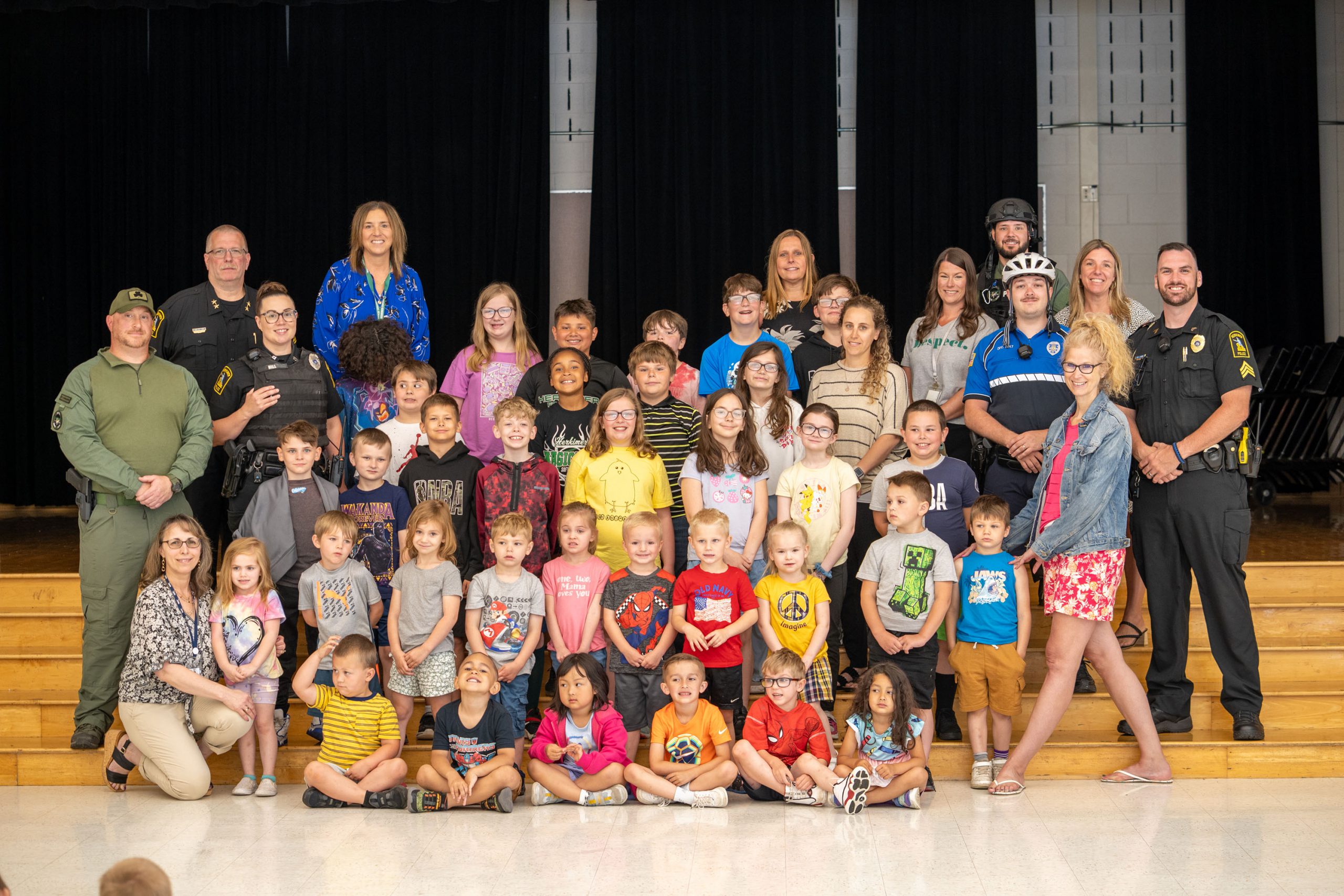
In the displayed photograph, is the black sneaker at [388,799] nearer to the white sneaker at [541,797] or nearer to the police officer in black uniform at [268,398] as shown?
the white sneaker at [541,797]

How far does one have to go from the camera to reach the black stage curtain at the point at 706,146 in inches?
332

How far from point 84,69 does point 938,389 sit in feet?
21.8

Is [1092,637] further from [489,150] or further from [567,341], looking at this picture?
[489,150]

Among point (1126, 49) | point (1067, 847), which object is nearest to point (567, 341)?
point (1067, 847)

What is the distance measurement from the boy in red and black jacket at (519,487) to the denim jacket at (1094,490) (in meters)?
1.74

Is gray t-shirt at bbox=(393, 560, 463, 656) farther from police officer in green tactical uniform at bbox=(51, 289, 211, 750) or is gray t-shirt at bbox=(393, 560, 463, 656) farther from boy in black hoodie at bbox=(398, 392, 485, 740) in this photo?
police officer in green tactical uniform at bbox=(51, 289, 211, 750)

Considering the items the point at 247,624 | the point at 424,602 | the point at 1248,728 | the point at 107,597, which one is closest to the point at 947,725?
the point at 1248,728

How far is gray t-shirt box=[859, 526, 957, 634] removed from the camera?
4.29 m

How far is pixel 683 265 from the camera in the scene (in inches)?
335

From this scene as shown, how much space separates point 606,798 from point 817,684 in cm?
81

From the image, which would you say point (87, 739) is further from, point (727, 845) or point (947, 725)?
point (947, 725)

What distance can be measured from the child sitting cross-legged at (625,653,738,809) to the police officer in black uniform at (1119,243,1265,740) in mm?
1569

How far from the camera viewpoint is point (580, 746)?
13.8 ft

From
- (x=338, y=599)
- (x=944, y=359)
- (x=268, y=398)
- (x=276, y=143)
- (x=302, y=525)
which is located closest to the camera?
(x=338, y=599)
